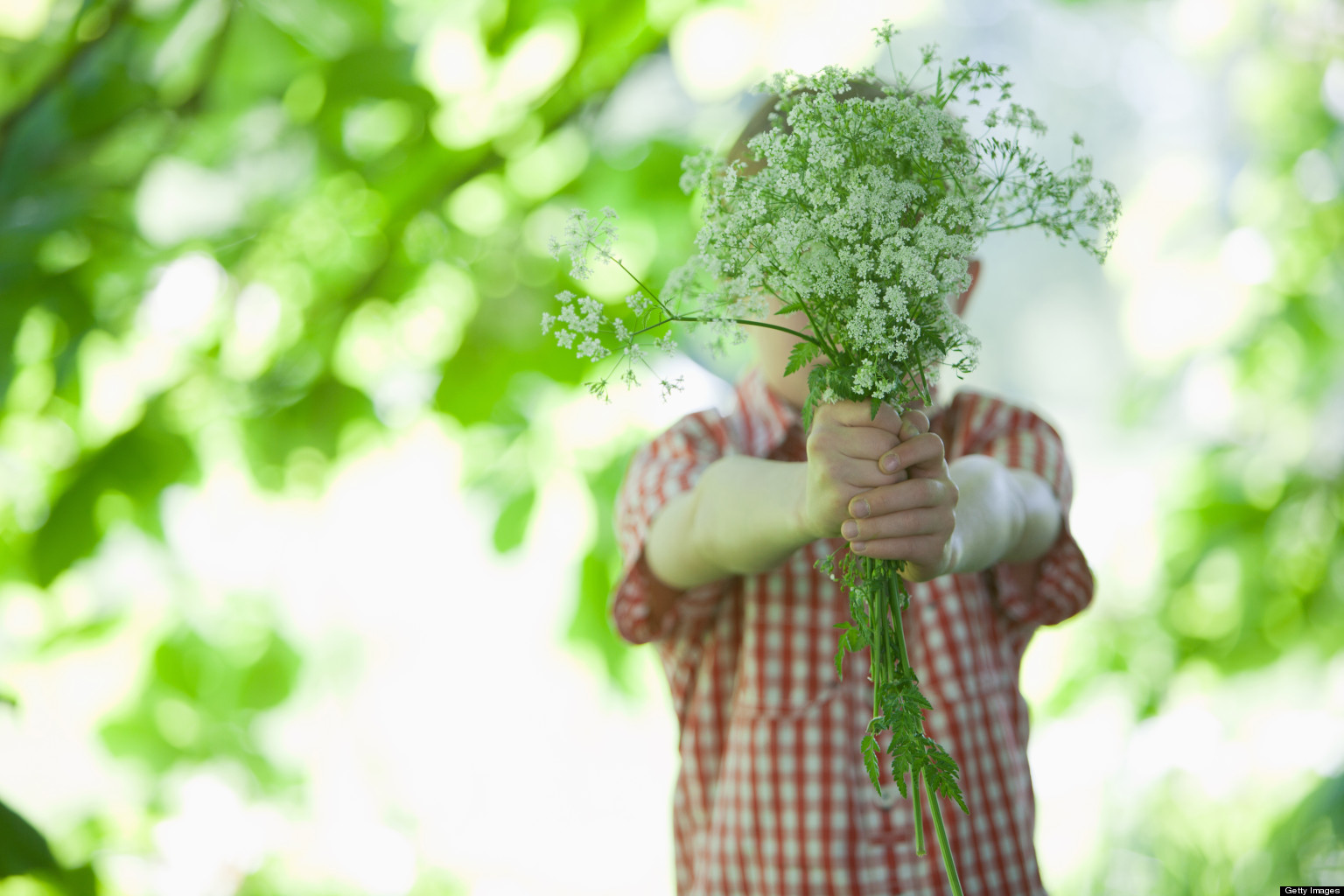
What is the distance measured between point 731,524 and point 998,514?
0.14m

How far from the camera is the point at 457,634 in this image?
115 cm

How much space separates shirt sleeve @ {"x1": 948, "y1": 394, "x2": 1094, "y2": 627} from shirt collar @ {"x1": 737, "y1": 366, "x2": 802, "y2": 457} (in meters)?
0.12

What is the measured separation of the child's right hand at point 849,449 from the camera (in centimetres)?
34

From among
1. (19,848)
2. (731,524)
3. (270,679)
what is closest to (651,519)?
(731,524)

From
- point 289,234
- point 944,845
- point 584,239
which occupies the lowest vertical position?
point 944,845

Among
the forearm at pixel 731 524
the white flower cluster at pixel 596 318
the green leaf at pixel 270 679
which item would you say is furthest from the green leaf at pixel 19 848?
the white flower cluster at pixel 596 318

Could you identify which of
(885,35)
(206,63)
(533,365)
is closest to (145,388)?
(206,63)

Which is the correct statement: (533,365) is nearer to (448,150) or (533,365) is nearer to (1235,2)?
(448,150)

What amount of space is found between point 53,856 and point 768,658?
516mm

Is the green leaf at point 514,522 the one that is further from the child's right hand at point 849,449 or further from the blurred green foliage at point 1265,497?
the blurred green foliage at point 1265,497

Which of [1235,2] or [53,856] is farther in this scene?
[1235,2]

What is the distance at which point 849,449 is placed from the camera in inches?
13.6

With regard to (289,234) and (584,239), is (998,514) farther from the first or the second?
(289,234)

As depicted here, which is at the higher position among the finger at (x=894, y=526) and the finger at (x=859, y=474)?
the finger at (x=859, y=474)
